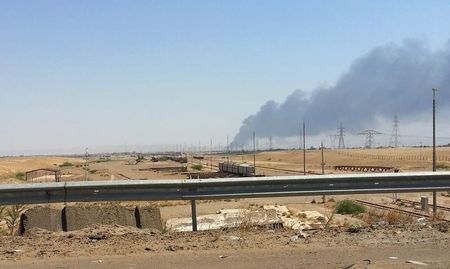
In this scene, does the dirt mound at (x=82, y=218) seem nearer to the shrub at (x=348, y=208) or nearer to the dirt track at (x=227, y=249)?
the dirt track at (x=227, y=249)

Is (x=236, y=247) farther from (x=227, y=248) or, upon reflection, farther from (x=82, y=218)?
(x=82, y=218)

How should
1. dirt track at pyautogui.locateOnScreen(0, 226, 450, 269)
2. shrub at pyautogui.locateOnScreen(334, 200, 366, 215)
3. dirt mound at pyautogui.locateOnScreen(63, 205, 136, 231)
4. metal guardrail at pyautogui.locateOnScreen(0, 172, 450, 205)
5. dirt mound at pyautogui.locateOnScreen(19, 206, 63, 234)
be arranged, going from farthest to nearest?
shrub at pyautogui.locateOnScreen(334, 200, 366, 215) → dirt mound at pyautogui.locateOnScreen(63, 205, 136, 231) → dirt mound at pyautogui.locateOnScreen(19, 206, 63, 234) → metal guardrail at pyautogui.locateOnScreen(0, 172, 450, 205) → dirt track at pyautogui.locateOnScreen(0, 226, 450, 269)

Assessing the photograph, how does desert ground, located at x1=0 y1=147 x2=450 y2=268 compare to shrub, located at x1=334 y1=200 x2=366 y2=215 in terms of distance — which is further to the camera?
shrub, located at x1=334 y1=200 x2=366 y2=215

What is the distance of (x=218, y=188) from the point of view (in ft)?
33.5

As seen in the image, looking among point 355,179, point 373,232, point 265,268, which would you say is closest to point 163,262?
point 265,268

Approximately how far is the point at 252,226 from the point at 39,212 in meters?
3.88

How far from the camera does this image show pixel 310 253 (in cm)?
823

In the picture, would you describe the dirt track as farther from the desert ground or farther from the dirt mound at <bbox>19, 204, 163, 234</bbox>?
the dirt mound at <bbox>19, 204, 163, 234</bbox>

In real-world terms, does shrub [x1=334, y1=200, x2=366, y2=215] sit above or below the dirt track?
below

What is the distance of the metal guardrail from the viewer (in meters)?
9.73

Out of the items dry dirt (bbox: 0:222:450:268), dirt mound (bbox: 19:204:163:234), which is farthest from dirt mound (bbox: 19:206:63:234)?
dry dirt (bbox: 0:222:450:268)

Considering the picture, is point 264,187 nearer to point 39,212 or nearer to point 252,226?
point 252,226

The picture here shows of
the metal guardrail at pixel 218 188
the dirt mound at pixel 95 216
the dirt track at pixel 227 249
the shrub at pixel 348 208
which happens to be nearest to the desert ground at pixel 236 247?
the dirt track at pixel 227 249

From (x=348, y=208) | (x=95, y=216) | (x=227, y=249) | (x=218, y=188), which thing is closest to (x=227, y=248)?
(x=227, y=249)
